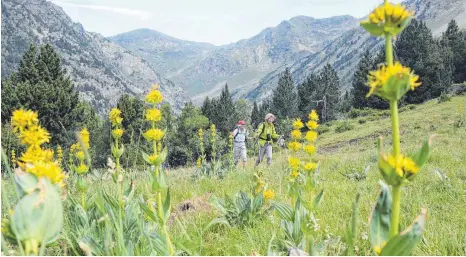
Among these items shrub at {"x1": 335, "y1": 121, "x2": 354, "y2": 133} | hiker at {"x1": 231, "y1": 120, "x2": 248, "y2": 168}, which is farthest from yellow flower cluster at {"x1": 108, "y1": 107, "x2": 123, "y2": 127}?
shrub at {"x1": 335, "y1": 121, "x2": 354, "y2": 133}

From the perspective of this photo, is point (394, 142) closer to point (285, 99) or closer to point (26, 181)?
point (26, 181)

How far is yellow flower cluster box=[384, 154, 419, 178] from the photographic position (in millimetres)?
1075

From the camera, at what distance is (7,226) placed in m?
1.19

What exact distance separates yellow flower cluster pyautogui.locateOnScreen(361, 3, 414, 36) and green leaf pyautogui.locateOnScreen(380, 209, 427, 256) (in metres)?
0.53

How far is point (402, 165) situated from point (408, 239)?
203 mm

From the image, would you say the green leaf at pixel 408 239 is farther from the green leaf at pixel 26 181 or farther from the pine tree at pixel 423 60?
the pine tree at pixel 423 60

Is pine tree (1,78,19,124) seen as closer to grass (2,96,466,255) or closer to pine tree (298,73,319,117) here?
grass (2,96,466,255)

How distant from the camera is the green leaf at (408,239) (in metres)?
1.04

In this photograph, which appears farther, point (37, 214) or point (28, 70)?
point (28, 70)

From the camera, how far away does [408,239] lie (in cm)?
105

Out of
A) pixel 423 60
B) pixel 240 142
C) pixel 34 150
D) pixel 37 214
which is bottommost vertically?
pixel 240 142

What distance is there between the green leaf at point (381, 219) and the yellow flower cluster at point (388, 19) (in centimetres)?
47

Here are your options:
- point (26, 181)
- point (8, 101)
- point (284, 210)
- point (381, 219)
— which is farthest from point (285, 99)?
point (26, 181)

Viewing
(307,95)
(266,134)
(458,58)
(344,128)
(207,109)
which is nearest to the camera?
(266,134)
